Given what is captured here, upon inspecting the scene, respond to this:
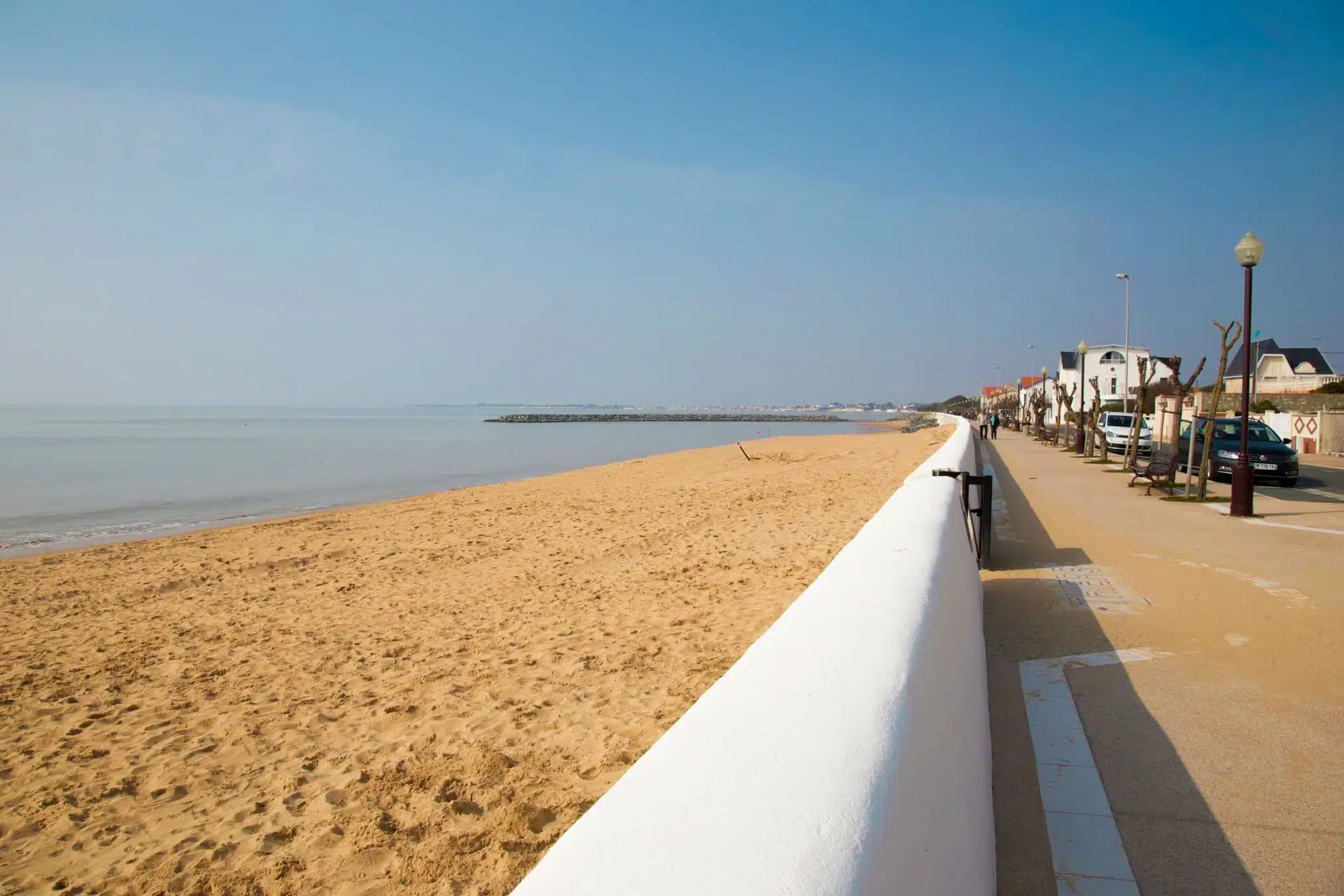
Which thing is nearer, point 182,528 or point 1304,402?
point 182,528

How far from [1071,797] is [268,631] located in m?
6.84

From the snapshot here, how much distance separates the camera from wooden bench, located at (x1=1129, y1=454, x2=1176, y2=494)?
1359cm

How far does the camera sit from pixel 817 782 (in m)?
1.44

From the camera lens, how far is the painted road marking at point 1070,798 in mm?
2701

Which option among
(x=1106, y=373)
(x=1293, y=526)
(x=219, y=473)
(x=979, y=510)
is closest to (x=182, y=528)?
(x=219, y=473)

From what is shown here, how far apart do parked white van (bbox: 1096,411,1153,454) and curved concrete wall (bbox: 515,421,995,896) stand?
23824mm

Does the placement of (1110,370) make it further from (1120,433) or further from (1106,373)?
(1120,433)

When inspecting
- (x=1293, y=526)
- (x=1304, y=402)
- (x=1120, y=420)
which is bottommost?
(x=1293, y=526)

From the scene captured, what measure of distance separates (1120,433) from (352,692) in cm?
2767

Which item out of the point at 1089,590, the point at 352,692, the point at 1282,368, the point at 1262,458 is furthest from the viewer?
the point at 1282,368

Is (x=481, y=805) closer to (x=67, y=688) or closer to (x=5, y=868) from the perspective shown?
(x=5, y=868)

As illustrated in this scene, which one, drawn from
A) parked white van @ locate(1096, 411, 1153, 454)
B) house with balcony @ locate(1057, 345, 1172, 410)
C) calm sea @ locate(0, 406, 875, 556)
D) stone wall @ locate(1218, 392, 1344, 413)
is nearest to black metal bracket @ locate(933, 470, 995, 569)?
calm sea @ locate(0, 406, 875, 556)

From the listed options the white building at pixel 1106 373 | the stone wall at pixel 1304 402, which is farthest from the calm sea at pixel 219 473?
the white building at pixel 1106 373

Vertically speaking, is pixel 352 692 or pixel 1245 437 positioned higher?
pixel 1245 437
